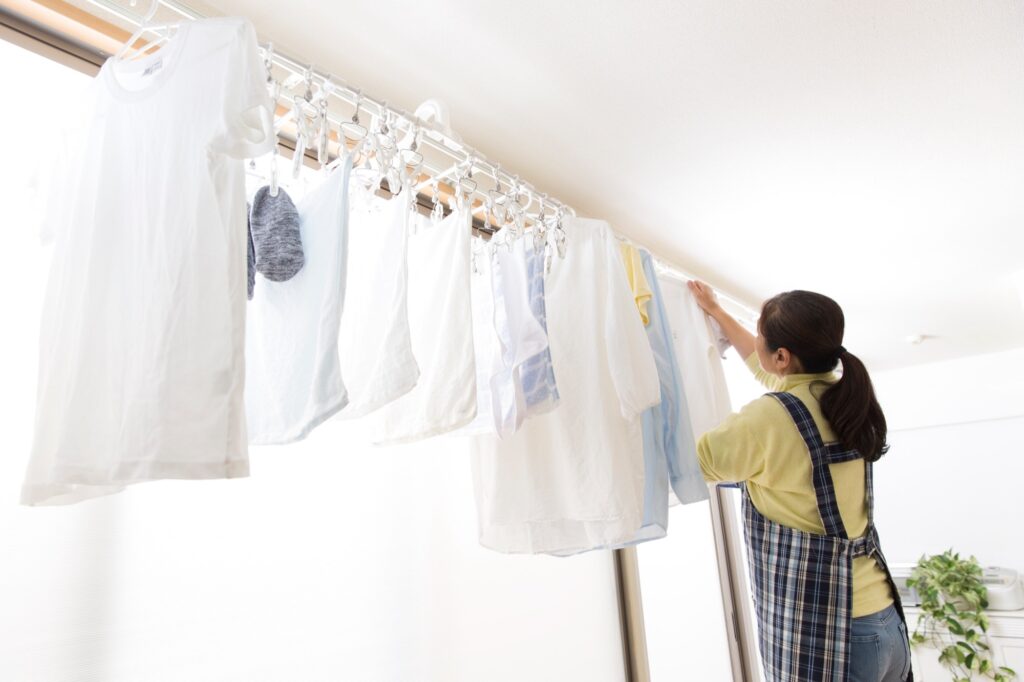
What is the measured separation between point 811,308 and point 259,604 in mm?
1286

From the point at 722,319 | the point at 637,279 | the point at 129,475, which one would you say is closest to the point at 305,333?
the point at 129,475

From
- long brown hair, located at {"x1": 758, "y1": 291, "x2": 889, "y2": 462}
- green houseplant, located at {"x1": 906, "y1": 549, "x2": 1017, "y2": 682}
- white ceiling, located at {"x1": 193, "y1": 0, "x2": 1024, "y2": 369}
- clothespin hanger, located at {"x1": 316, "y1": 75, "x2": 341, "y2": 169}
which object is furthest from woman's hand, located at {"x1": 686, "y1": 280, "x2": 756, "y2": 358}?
green houseplant, located at {"x1": 906, "y1": 549, "x2": 1017, "y2": 682}

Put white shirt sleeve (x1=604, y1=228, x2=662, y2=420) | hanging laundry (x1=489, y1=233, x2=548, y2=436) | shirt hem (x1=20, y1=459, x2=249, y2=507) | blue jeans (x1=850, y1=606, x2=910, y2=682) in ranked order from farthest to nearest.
Result: blue jeans (x1=850, y1=606, x2=910, y2=682)
white shirt sleeve (x1=604, y1=228, x2=662, y2=420)
hanging laundry (x1=489, y1=233, x2=548, y2=436)
shirt hem (x1=20, y1=459, x2=249, y2=507)

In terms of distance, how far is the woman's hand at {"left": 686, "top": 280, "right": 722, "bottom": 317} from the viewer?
1718 mm

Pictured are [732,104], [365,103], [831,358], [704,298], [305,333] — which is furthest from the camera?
[704,298]

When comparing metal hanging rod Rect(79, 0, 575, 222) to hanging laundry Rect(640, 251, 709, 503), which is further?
hanging laundry Rect(640, 251, 709, 503)

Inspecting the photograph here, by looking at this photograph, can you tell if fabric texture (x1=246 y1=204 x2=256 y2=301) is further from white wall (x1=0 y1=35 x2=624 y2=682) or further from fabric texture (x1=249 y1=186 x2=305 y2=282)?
white wall (x1=0 y1=35 x2=624 y2=682)

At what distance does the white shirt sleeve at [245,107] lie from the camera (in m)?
0.72

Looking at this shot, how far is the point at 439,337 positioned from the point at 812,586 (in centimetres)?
94

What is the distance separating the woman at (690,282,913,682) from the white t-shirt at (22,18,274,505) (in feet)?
3.27

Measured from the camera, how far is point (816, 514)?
1289 millimetres

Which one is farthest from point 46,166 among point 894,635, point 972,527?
point 972,527

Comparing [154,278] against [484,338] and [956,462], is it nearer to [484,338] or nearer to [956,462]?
[484,338]

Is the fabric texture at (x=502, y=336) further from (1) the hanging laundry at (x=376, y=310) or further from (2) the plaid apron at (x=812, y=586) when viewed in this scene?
(2) the plaid apron at (x=812, y=586)
